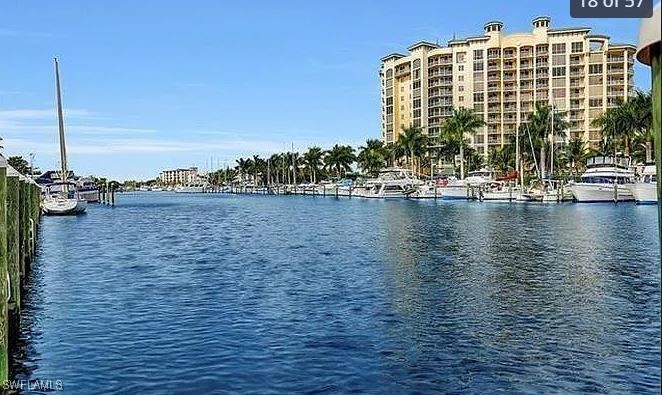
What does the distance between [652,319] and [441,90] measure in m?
173

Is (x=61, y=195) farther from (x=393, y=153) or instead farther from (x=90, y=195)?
(x=393, y=153)

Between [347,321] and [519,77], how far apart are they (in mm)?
171669

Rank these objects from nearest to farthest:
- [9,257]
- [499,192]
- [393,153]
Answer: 1. [9,257]
2. [499,192]
3. [393,153]

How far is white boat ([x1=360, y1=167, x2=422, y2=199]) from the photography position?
155663 millimetres

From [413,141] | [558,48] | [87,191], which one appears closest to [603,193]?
[413,141]

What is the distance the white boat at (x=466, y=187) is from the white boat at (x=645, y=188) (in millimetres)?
33452

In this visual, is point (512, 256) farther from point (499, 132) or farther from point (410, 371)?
point (499, 132)

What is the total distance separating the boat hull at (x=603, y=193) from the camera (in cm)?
10281

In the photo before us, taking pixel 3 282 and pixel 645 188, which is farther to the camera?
pixel 645 188

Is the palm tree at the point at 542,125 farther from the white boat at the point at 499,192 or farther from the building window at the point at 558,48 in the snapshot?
the building window at the point at 558,48

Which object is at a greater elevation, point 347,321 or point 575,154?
point 575,154

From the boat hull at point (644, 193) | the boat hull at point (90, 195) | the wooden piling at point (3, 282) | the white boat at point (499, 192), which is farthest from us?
the boat hull at point (90, 195)

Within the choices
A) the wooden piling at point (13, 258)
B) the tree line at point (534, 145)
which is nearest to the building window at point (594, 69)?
the tree line at point (534, 145)

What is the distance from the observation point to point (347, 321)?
68.4 ft
